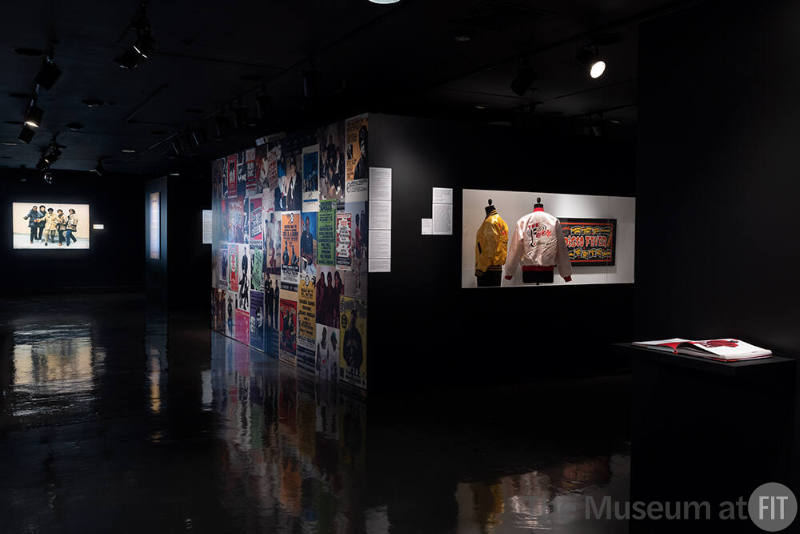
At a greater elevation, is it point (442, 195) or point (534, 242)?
point (442, 195)

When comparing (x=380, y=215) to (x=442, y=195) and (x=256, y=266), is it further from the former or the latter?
(x=256, y=266)

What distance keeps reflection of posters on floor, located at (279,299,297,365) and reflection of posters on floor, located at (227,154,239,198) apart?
7.74 feet

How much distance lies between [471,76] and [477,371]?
310cm

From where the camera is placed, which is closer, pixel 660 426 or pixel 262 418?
pixel 660 426

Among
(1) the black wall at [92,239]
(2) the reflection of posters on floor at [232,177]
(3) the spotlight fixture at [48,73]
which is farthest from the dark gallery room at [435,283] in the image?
(1) the black wall at [92,239]

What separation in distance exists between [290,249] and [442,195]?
2.20m

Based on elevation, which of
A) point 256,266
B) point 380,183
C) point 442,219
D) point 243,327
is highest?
point 380,183

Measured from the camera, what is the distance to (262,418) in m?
5.60

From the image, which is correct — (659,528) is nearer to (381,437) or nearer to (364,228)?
(381,437)

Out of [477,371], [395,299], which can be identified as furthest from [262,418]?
[477,371]

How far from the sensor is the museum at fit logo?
9.07 feet

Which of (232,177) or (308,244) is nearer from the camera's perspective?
(308,244)

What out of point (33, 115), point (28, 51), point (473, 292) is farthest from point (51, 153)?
point (473, 292)

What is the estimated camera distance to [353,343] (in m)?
6.71
